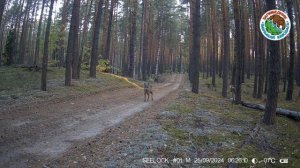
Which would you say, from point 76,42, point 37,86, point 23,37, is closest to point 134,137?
point 37,86

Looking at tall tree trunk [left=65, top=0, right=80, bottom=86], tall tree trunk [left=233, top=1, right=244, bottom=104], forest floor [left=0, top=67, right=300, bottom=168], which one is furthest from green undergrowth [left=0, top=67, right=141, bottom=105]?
tall tree trunk [left=233, top=1, right=244, bottom=104]

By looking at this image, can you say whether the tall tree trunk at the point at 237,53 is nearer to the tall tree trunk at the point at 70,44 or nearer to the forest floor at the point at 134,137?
the forest floor at the point at 134,137

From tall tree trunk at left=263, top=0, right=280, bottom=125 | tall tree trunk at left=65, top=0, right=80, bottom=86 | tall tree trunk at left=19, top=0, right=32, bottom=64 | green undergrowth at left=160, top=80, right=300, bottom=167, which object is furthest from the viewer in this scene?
tall tree trunk at left=19, top=0, right=32, bottom=64

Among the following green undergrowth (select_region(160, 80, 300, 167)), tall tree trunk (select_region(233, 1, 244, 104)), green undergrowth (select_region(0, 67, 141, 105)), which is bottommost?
green undergrowth (select_region(160, 80, 300, 167))

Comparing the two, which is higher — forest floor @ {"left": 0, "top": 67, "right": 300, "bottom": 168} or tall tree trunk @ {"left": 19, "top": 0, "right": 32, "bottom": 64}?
tall tree trunk @ {"left": 19, "top": 0, "right": 32, "bottom": 64}

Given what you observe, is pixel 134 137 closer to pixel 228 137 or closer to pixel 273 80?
pixel 228 137

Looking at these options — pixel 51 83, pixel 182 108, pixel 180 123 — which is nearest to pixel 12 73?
pixel 51 83

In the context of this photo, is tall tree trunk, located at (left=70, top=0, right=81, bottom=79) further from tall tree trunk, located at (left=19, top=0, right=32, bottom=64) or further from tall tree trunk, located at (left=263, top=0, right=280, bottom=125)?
tall tree trunk, located at (left=19, top=0, right=32, bottom=64)

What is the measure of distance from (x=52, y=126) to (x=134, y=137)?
3.49 meters

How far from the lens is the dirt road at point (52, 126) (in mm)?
7696

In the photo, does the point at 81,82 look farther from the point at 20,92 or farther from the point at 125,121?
the point at 125,121

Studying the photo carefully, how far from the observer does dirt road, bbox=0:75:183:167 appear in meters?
7.70

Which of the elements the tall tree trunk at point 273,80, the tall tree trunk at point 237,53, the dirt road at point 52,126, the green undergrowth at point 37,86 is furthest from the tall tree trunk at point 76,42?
the tall tree trunk at point 273,80

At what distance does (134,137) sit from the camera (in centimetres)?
926
